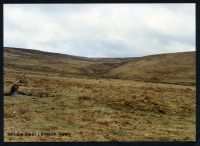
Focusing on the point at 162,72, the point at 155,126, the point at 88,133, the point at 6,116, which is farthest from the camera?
the point at 162,72

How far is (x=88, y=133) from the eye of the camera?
15.3 m

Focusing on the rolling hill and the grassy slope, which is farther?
the rolling hill

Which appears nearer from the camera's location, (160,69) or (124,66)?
(160,69)

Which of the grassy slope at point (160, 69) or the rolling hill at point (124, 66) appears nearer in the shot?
the grassy slope at point (160, 69)

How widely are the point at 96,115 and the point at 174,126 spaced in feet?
11.6

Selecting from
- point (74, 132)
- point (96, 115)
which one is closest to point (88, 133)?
point (74, 132)

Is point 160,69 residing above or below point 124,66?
below

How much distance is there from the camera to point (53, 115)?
1773 centimetres

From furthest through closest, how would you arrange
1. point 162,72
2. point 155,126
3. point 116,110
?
point 162,72 < point 116,110 < point 155,126
